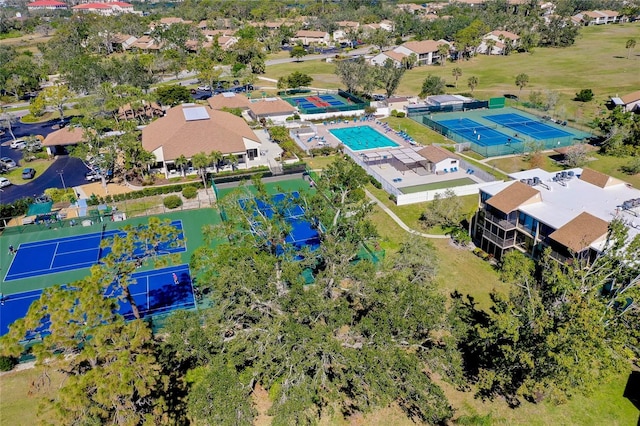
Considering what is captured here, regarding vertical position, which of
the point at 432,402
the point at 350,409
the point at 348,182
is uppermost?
the point at 348,182

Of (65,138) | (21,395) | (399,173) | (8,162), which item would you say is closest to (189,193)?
(399,173)

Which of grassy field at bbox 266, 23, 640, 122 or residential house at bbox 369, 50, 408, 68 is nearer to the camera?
grassy field at bbox 266, 23, 640, 122

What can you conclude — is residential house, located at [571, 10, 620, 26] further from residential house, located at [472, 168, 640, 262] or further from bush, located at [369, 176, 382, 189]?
residential house, located at [472, 168, 640, 262]

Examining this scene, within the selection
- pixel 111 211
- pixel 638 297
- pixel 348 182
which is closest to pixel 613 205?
pixel 638 297

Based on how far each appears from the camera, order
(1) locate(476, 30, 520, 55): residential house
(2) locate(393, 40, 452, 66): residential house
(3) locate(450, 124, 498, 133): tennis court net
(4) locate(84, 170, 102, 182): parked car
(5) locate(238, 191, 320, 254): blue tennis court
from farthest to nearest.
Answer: (1) locate(476, 30, 520, 55): residential house, (2) locate(393, 40, 452, 66): residential house, (3) locate(450, 124, 498, 133): tennis court net, (4) locate(84, 170, 102, 182): parked car, (5) locate(238, 191, 320, 254): blue tennis court

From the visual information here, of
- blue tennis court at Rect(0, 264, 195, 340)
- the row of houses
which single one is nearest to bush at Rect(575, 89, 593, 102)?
the row of houses

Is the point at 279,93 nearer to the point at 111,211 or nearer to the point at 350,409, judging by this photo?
the point at 111,211
